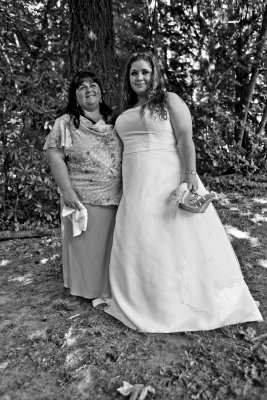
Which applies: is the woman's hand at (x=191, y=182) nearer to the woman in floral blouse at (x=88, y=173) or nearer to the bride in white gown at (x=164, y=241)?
the bride in white gown at (x=164, y=241)

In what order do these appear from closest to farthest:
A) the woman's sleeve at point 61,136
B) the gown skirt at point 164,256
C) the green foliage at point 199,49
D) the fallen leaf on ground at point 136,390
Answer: the fallen leaf on ground at point 136,390 → the gown skirt at point 164,256 → the woman's sleeve at point 61,136 → the green foliage at point 199,49

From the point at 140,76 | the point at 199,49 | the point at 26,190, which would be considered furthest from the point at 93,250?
the point at 199,49

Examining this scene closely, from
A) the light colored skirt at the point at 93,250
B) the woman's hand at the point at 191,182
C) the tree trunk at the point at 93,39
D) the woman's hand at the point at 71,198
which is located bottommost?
the light colored skirt at the point at 93,250

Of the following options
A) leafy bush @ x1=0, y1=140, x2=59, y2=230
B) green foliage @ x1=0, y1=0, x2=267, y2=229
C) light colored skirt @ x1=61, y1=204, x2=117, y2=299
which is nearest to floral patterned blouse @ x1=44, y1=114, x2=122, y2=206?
light colored skirt @ x1=61, y1=204, x2=117, y2=299

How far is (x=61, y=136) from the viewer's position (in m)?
2.62

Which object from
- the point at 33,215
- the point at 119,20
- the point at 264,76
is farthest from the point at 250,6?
the point at 33,215

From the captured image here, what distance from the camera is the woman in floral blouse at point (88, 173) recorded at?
8.68 ft

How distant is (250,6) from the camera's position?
686cm

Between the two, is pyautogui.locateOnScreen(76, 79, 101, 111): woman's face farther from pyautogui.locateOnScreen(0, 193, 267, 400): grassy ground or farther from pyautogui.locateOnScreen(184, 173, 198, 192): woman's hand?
pyautogui.locateOnScreen(0, 193, 267, 400): grassy ground

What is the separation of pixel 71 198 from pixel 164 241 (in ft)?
2.45

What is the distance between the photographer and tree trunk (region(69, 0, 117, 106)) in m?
4.27

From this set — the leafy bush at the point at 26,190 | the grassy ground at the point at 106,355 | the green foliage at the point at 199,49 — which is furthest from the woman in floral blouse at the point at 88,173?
the green foliage at the point at 199,49

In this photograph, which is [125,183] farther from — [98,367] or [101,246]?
[98,367]

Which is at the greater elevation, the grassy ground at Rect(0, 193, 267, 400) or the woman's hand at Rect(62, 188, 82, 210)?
the woman's hand at Rect(62, 188, 82, 210)
